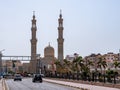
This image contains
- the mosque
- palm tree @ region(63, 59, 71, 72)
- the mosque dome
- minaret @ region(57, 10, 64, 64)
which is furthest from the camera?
the mosque dome

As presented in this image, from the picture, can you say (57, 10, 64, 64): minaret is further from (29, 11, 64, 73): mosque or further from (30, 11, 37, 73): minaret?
(30, 11, 37, 73): minaret

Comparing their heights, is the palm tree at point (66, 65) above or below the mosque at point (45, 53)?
below

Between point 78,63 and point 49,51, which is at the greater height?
point 49,51

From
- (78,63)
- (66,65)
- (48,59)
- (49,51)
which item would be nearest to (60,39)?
(66,65)

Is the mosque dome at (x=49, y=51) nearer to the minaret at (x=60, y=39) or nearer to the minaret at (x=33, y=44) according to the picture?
the minaret at (x=33, y=44)

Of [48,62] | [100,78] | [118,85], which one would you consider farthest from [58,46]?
[118,85]

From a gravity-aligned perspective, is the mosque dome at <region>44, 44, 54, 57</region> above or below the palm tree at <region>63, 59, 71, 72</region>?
above

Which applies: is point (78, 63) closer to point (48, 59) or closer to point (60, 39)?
point (60, 39)

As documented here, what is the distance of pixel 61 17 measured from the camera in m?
132

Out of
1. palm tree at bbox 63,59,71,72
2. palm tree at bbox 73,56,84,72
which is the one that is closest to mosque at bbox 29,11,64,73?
palm tree at bbox 63,59,71,72

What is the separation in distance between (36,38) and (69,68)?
17453 mm

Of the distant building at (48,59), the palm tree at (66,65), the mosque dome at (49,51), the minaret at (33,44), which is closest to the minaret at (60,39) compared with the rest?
the palm tree at (66,65)

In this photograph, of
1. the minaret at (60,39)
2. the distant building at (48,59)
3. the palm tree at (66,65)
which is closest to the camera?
the minaret at (60,39)

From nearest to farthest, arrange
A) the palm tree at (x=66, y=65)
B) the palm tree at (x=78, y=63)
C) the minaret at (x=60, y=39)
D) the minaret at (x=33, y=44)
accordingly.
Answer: the palm tree at (x=78, y=63)
the minaret at (x=60, y=39)
the palm tree at (x=66, y=65)
the minaret at (x=33, y=44)
